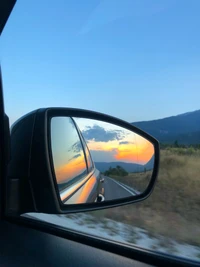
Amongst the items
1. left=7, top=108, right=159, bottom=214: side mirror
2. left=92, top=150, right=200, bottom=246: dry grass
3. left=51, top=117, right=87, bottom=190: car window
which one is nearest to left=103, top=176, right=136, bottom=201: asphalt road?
left=7, top=108, right=159, bottom=214: side mirror

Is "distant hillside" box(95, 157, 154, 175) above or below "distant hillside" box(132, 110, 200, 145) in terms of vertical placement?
below

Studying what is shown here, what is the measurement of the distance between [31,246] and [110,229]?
29.2 inches

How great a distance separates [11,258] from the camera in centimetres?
232

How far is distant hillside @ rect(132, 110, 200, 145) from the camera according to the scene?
3.28 m

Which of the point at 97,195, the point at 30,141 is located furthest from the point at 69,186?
the point at 30,141

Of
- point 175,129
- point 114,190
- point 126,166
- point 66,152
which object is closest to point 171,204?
point 175,129

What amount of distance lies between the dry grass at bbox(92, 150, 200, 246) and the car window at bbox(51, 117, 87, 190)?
2.14 feet

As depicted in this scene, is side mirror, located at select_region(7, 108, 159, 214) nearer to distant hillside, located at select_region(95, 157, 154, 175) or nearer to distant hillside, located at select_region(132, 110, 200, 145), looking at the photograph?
distant hillside, located at select_region(95, 157, 154, 175)

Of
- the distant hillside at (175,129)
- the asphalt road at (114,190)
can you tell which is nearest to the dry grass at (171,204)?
the distant hillside at (175,129)

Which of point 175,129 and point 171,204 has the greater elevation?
point 175,129

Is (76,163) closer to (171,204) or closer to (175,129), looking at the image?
(175,129)

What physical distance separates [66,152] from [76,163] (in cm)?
17

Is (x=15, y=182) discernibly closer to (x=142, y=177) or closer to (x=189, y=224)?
(x=142, y=177)

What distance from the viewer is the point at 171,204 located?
3600 millimetres
